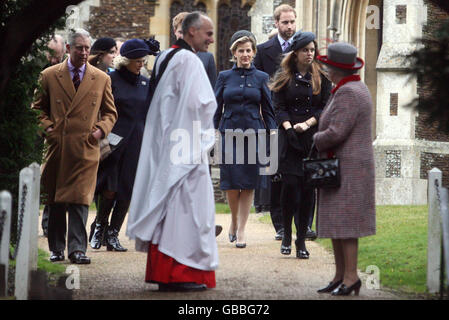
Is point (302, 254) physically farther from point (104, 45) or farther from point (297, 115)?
point (104, 45)

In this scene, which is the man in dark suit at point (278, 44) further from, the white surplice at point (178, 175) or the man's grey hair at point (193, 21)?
the white surplice at point (178, 175)

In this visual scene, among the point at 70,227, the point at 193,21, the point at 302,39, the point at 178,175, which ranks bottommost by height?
the point at 70,227

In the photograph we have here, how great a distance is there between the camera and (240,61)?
33.8 ft

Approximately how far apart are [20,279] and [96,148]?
8.28 feet

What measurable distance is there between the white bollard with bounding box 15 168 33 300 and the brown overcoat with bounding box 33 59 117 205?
178cm

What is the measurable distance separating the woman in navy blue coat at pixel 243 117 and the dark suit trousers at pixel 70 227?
2.07 metres

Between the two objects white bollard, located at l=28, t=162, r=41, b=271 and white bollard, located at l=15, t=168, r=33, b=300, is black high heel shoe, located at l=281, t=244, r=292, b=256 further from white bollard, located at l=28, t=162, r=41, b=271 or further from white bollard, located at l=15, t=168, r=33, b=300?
white bollard, located at l=15, t=168, r=33, b=300

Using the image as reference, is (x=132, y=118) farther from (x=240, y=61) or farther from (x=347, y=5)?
(x=347, y=5)

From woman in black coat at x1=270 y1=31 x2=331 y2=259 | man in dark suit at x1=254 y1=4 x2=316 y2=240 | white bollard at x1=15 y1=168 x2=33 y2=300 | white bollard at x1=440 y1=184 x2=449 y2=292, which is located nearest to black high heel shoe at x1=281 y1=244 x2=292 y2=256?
woman in black coat at x1=270 y1=31 x2=331 y2=259

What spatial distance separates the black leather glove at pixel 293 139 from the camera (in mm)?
9375

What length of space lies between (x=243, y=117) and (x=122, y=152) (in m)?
1.40

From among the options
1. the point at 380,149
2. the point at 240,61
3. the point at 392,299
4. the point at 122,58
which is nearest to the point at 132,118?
the point at 122,58

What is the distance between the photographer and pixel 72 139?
28.4 feet

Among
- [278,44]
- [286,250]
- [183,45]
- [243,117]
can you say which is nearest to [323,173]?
[183,45]
